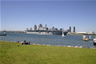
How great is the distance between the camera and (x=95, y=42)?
149ft

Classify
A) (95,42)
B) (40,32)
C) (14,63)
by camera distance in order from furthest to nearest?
(40,32), (95,42), (14,63)

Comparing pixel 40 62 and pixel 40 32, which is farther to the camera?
pixel 40 32

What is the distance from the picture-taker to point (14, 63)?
9164 mm

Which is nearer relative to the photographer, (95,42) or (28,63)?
(28,63)

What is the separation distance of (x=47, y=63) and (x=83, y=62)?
348cm

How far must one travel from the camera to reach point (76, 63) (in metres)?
9.42

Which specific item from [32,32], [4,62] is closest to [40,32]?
[32,32]

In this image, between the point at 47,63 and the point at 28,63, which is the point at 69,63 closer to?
the point at 47,63

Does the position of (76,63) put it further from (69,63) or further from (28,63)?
(28,63)

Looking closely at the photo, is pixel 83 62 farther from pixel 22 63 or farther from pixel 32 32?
pixel 32 32

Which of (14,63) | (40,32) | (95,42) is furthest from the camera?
(40,32)

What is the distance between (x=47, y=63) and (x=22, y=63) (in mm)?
2262

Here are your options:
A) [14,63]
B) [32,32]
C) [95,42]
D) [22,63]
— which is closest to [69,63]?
[22,63]

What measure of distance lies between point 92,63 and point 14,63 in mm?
7165
